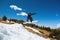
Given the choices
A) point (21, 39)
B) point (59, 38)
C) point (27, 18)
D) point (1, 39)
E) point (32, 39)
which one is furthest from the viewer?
point (27, 18)

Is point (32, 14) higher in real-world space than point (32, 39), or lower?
higher

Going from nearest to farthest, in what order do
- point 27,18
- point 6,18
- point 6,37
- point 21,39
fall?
point 6,37, point 21,39, point 6,18, point 27,18

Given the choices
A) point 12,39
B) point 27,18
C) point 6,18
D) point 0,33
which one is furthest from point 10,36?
point 27,18

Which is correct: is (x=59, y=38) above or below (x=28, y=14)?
below

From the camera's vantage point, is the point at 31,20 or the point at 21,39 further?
the point at 31,20

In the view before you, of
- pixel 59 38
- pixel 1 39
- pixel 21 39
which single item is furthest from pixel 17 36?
pixel 59 38

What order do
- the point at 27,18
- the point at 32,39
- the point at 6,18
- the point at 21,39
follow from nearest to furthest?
1. the point at 21,39
2. the point at 32,39
3. the point at 6,18
4. the point at 27,18

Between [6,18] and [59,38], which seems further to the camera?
[6,18]

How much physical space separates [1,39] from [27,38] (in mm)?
5292

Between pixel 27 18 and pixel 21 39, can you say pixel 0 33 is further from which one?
pixel 27 18

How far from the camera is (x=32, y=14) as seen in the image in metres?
45.7

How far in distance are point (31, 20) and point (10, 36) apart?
25.4 meters

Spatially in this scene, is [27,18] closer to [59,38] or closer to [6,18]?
[6,18]

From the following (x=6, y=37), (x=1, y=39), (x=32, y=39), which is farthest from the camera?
(x=32, y=39)
